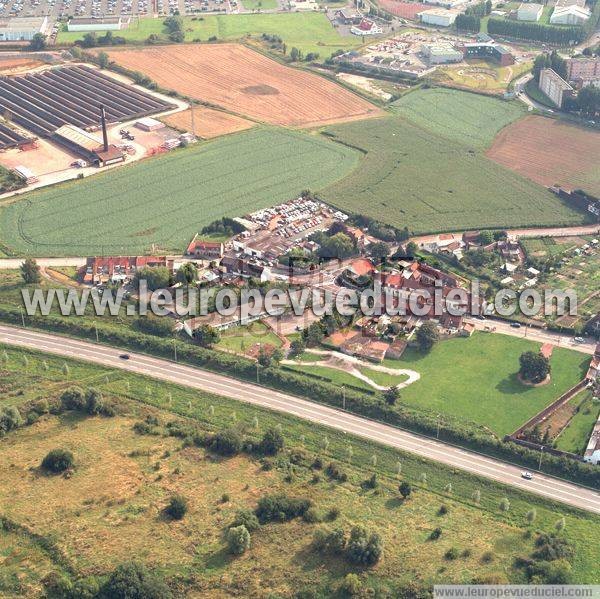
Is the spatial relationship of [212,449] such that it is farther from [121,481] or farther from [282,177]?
[282,177]

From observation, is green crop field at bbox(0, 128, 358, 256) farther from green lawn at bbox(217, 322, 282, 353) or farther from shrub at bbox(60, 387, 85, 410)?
shrub at bbox(60, 387, 85, 410)

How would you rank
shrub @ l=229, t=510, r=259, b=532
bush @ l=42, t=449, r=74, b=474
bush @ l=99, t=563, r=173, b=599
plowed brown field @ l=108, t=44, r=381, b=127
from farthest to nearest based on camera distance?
plowed brown field @ l=108, t=44, r=381, b=127 < bush @ l=42, t=449, r=74, b=474 < shrub @ l=229, t=510, r=259, b=532 < bush @ l=99, t=563, r=173, b=599

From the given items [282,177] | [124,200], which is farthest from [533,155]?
[124,200]

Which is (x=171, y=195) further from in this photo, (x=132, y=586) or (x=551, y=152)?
(x=132, y=586)

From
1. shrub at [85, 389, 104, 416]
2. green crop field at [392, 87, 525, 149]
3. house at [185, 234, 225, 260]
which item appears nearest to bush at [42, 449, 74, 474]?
shrub at [85, 389, 104, 416]

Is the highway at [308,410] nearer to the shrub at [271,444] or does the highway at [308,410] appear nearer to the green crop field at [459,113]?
the shrub at [271,444]
